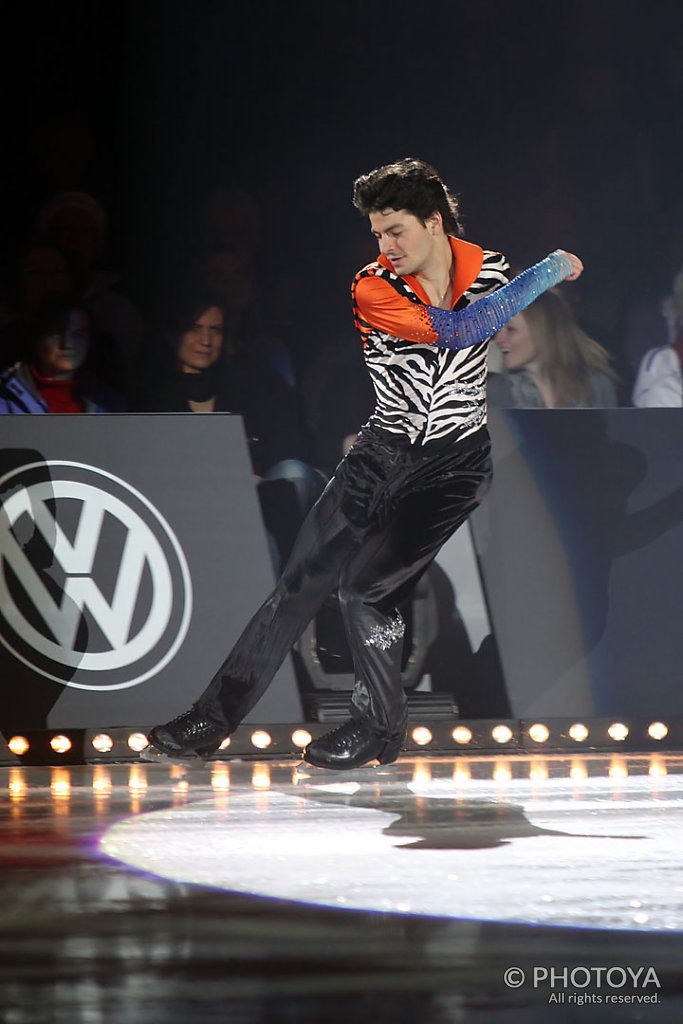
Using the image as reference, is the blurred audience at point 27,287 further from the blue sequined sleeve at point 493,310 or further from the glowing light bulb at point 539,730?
the glowing light bulb at point 539,730

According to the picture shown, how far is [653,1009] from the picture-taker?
1.82 metres

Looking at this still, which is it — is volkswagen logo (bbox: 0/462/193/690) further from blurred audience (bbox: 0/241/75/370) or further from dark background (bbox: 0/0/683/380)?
dark background (bbox: 0/0/683/380)

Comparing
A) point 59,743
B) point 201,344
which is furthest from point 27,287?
point 59,743

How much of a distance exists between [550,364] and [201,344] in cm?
185

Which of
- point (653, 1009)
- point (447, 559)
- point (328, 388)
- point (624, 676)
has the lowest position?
point (653, 1009)

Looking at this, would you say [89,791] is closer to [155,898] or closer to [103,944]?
[155,898]

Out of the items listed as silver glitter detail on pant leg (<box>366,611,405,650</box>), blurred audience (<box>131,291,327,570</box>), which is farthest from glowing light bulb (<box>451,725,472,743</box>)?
blurred audience (<box>131,291,327,570</box>)

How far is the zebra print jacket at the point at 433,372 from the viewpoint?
4.18m

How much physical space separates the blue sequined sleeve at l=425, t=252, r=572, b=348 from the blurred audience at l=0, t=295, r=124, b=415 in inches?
115

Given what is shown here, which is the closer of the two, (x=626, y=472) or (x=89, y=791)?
(x=89, y=791)

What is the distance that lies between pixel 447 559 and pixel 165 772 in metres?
1.24

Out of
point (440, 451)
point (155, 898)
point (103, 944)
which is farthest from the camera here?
point (440, 451)

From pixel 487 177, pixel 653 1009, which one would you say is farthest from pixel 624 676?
pixel 487 177

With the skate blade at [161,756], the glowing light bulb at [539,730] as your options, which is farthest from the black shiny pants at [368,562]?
the glowing light bulb at [539,730]
